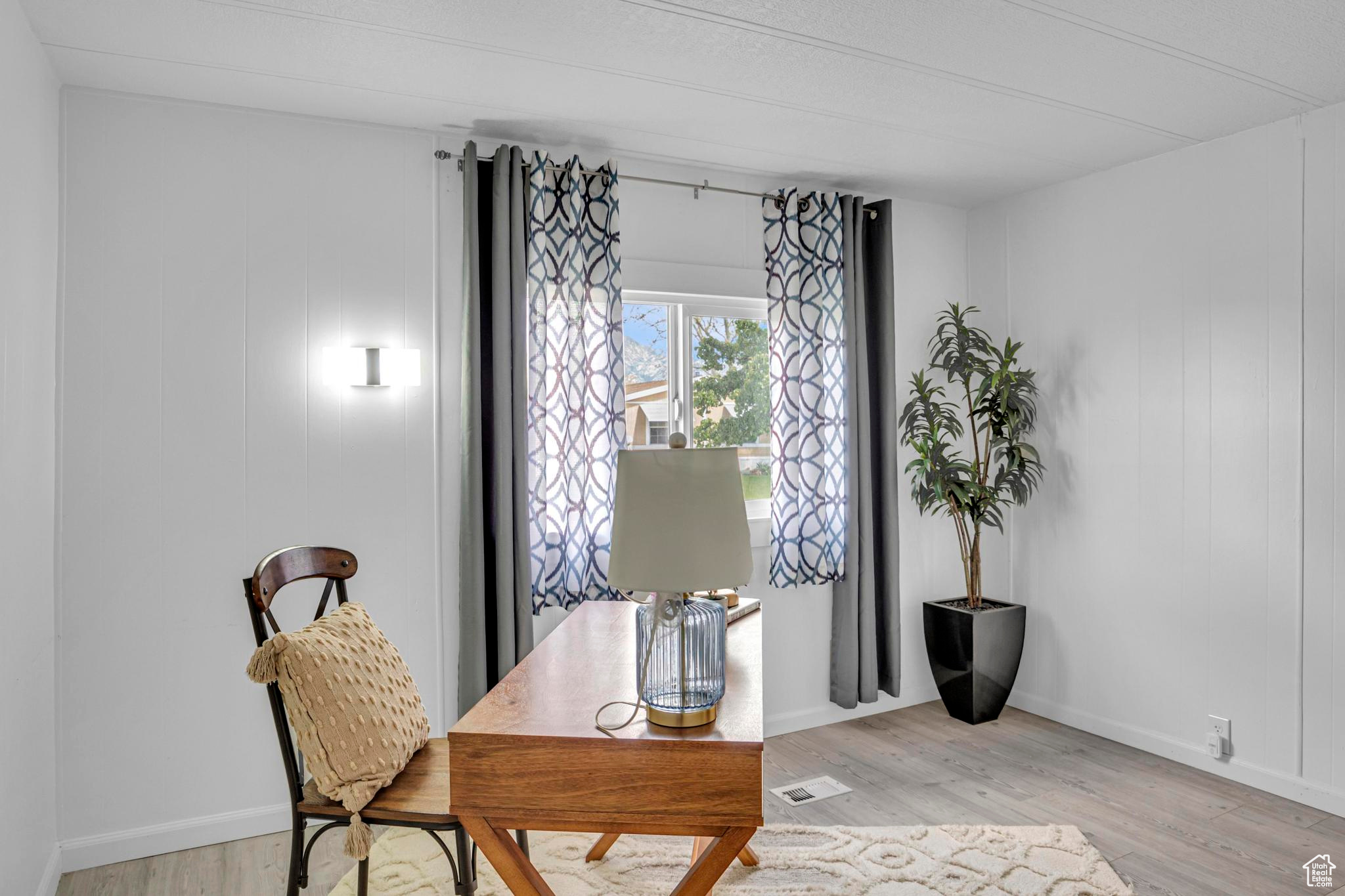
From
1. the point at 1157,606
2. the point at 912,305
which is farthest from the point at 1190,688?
the point at 912,305

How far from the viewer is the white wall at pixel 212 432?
2717 millimetres

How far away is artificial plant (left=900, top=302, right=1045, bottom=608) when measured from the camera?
13.0 feet

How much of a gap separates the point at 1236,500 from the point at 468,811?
3.19 meters

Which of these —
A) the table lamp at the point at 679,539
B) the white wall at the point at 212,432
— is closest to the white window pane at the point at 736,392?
the white wall at the point at 212,432

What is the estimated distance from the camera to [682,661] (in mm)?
1666

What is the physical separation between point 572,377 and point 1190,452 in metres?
2.61

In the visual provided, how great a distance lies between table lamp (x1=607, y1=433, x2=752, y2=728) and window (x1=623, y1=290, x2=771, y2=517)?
192 cm

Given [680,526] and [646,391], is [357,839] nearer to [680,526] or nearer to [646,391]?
[680,526]

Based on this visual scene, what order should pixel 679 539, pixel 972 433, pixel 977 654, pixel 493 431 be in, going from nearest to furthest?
pixel 679 539 < pixel 493 431 < pixel 977 654 < pixel 972 433

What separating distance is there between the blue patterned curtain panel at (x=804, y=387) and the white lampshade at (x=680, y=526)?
223 cm

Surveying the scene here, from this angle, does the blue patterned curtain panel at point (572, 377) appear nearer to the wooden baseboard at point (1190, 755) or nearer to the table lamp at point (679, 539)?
the table lamp at point (679, 539)

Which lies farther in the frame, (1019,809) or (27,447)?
(1019,809)

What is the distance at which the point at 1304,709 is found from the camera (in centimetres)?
310

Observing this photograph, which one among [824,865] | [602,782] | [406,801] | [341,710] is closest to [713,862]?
[602,782]
